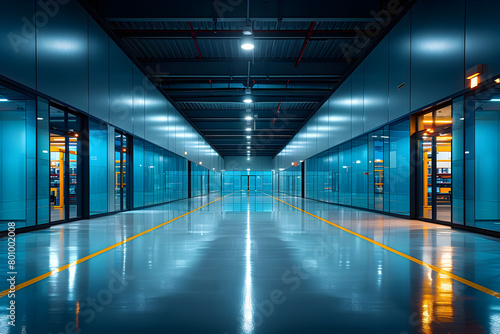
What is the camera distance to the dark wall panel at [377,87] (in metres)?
12.9

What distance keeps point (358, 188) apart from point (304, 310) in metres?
15.1

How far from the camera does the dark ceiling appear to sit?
36.4 ft

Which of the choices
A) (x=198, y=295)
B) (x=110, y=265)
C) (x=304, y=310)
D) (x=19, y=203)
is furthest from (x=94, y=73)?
(x=304, y=310)

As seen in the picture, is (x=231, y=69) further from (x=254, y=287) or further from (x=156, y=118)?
(x=254, y=287)

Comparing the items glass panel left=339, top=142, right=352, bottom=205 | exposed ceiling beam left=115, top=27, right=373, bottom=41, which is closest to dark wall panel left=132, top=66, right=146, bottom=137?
exposed ceiling beam left=115, top=27, right=373, bottom=41

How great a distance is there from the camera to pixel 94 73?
11586mm

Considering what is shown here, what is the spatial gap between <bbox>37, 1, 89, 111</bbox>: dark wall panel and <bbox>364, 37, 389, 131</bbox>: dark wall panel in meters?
10.7

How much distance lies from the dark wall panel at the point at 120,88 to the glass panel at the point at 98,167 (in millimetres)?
Result: 907

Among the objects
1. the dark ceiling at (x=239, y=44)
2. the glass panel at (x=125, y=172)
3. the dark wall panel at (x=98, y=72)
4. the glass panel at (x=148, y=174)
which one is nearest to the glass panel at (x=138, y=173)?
the glass panel at (x=148, y=174)

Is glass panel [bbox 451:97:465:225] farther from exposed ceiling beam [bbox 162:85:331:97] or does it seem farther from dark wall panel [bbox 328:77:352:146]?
exposed ceiling beam [bbox 162:85:331:97]

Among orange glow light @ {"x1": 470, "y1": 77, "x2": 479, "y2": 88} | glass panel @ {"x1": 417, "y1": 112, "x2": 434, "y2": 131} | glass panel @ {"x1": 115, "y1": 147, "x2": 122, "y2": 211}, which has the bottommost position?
glass panel @ {"x1": 115, "y1": 147, "x2": 122, "y2": 211}

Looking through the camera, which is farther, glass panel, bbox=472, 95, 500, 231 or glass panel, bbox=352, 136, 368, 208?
glass panel, bbox=352, 136, 368, 208

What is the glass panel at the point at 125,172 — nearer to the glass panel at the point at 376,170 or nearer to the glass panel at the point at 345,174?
the glass panel at the point at 376,170

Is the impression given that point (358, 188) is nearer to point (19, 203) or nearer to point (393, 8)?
point (393, 8)
